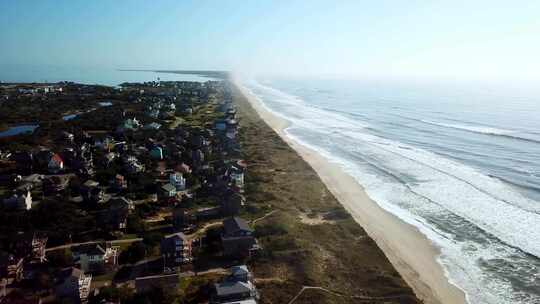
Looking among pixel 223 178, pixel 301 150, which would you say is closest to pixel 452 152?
pixel 301 150

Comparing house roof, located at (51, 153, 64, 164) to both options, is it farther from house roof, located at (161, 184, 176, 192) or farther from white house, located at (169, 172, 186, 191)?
house roof, located at (161, 184, 176, 192)

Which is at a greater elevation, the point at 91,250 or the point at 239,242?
the point at 239,242

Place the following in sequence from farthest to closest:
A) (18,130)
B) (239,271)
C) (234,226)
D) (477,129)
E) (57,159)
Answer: (477,129)
(18,130)
(57,159)
(234,226)
(239,271)

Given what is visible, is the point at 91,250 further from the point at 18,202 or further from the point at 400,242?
the point at 400,242

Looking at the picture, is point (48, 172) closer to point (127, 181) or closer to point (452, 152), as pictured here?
point (127, 181)

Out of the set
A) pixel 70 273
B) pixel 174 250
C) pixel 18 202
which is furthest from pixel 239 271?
Result: pixel 18 202

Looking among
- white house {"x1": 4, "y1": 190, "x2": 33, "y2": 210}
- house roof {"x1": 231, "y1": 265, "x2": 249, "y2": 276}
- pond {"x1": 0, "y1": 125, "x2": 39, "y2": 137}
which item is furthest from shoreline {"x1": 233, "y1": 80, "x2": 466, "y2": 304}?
pond {"x1": 0, "y1": 125, "x2": 39, "y2": 137}
